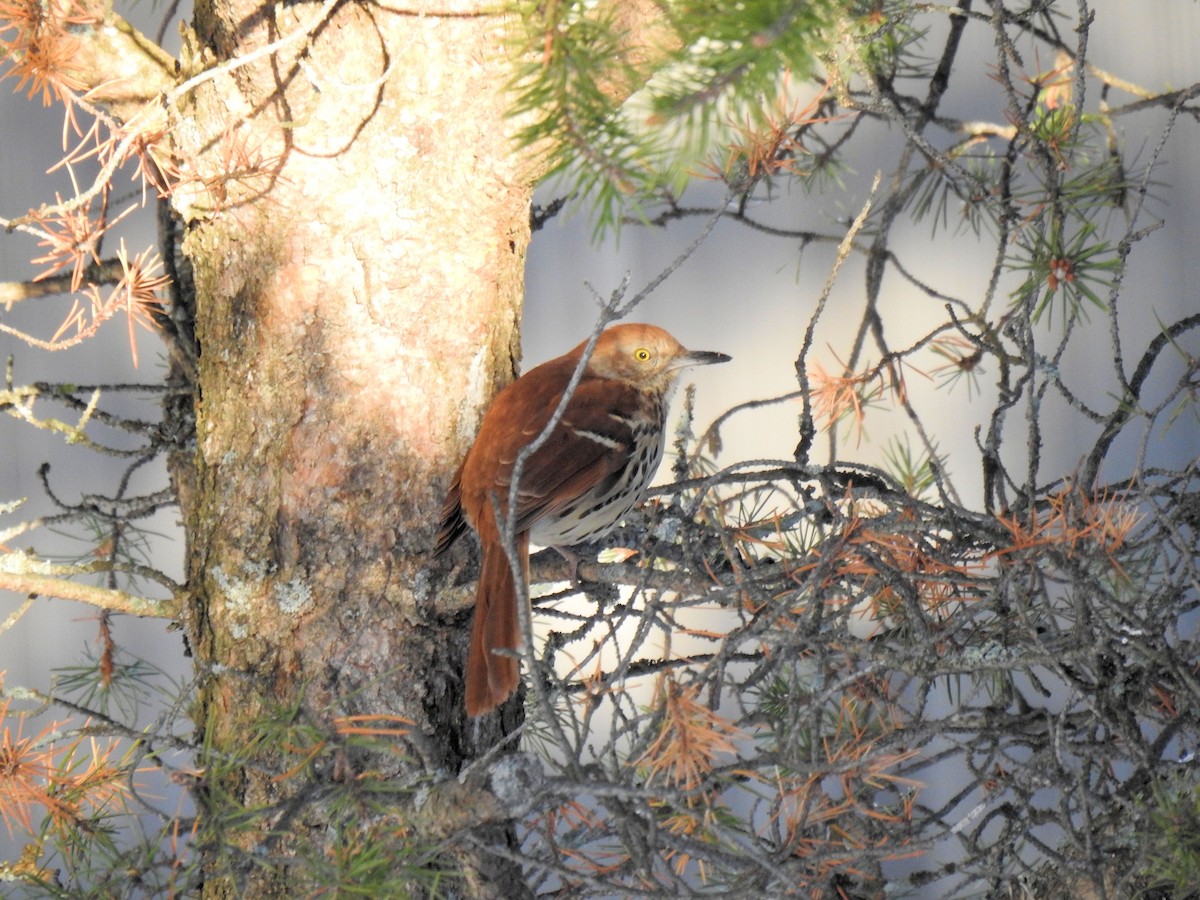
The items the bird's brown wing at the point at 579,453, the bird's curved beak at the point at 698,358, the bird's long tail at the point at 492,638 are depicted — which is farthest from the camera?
the bird's curved beak at the point at 698,358

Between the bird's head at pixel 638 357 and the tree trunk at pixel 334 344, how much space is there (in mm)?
338

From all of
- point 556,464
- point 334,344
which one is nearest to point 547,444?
point 556,464

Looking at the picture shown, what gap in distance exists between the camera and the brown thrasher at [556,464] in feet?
3.57

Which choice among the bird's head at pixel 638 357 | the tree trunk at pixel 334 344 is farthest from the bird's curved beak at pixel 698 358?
the tree trunk at pixel 334 344

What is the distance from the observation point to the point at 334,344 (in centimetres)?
113

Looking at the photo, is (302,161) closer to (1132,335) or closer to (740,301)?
(740,301)

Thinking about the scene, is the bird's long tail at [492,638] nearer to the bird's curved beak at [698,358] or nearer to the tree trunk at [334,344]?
the tree trunk at [334,344]

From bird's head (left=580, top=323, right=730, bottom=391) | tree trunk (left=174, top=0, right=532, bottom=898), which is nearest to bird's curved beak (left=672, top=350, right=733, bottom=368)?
bird's head (left=580, top=323, right=730, bottom=391)

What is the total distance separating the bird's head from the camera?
148 cm

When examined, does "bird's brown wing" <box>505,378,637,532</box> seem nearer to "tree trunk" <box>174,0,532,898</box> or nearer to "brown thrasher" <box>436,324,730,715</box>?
"brown thrasher" <box>436,324,730,715</box>

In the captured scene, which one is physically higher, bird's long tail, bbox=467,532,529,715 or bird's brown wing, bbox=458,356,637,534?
bird's brown wing, bbox=458,356,637,534

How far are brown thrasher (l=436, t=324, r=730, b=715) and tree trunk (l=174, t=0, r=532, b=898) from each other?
0.19ft

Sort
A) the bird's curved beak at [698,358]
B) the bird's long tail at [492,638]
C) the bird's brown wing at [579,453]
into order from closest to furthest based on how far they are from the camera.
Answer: the bird's long tail at [492,638]
the bird's brown wing at [579,453]
the bird's curved beak at [698,358]

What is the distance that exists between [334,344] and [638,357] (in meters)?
0.47
